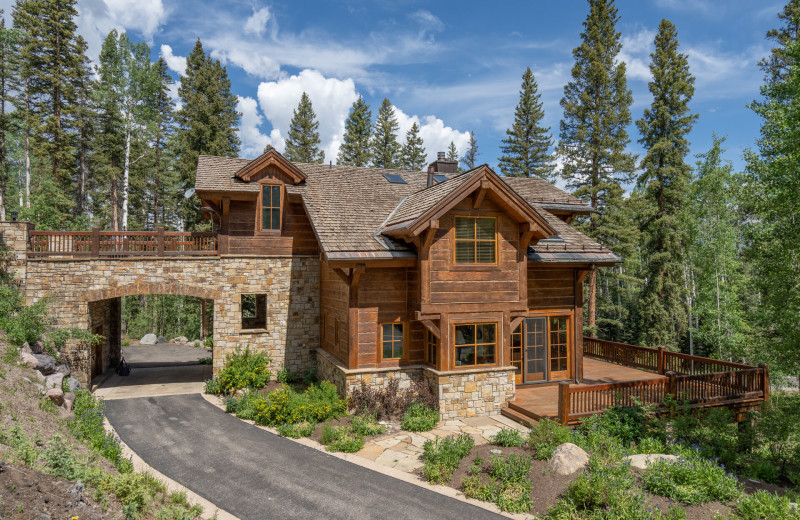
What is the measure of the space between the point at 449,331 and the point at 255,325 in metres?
10.1

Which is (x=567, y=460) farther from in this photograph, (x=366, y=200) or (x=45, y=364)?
(x=45, y=364)

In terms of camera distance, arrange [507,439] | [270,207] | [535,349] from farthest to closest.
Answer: [270,207] → [535,349] → [507,439]

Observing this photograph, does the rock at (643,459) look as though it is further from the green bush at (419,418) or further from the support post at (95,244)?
the support post at (95,244)

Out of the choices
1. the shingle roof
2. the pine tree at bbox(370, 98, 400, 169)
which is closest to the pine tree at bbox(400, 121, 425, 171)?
the pine tree at bbox(370, 98, 400, 169)

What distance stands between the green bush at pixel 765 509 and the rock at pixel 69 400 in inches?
583

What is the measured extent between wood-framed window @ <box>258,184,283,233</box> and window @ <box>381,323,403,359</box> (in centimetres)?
683

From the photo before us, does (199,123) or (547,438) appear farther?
(199,123)

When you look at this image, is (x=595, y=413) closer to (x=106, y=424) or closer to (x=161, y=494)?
(x=161, y=494)

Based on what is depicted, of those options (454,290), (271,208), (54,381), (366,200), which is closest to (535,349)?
(454,290)

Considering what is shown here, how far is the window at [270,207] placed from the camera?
16.6m

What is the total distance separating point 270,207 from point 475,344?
9.65 metres

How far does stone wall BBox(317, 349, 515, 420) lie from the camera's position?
1198 cm

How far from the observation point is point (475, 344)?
12.5 meters

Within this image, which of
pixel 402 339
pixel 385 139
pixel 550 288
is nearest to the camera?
pixel 402 339
